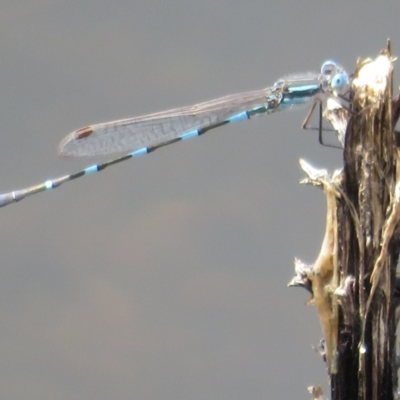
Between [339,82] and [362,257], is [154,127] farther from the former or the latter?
[362,257]

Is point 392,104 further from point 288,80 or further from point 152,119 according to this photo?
point 152,119

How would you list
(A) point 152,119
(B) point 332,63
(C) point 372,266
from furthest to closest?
(A) point 152,119, (B) point 332,63, (C) point 372,266

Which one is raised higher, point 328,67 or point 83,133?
point 83,133

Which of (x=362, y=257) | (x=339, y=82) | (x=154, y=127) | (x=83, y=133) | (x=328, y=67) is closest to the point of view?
(x=362, y=257)

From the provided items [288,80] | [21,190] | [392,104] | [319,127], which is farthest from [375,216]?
[21,190]

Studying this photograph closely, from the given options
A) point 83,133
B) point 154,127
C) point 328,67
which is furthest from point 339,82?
point 83,133

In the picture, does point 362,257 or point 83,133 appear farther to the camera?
point 83,133
